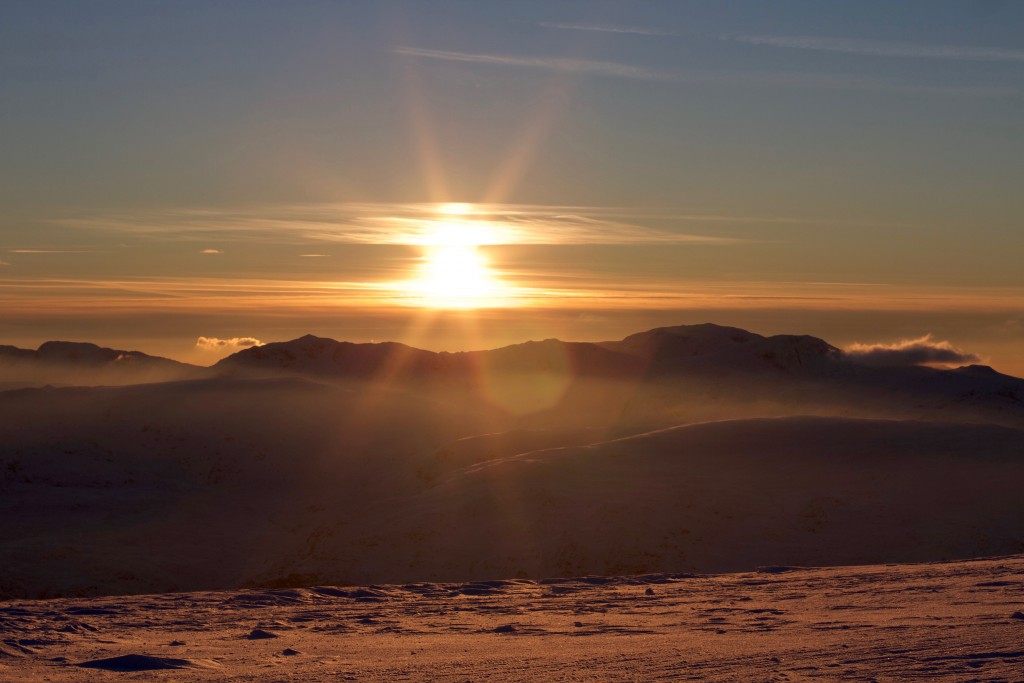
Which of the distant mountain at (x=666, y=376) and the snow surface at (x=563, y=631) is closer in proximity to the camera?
the snow surface at (x=563, y=631)

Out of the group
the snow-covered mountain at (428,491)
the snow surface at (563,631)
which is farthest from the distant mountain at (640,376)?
the snow surface at (563,631)

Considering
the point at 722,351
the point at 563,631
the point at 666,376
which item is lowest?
the point at 563,631

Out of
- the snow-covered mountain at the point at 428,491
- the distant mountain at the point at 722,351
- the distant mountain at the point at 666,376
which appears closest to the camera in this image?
the snow-covered mountain at the point at 428,491

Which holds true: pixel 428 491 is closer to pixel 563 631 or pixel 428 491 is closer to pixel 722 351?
pixel 563 631

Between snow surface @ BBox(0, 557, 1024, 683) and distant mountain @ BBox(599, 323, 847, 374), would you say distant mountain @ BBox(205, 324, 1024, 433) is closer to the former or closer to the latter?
distant mountain @ BBox(599, 323, 847, 374)

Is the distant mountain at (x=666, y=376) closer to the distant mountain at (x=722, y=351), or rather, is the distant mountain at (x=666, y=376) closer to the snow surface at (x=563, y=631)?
the distant mountain at (x=722, y=351)

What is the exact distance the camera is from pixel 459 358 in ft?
593

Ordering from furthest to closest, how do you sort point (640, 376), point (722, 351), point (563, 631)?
1. point (640, 376)
2. point (722, 351)
3. point (563, 631)

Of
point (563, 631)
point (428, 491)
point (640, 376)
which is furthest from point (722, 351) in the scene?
point (563, 631)

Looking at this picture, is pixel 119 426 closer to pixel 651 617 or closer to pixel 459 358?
pixel 651 617

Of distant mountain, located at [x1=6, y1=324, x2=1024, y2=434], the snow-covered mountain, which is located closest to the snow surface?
the snow-covered mountain

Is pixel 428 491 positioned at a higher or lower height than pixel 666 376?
lower

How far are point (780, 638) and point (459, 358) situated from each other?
167374 millimetres

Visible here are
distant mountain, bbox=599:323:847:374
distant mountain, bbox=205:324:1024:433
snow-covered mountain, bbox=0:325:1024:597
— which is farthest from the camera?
distant mountain, bbox=599:323:847:374
